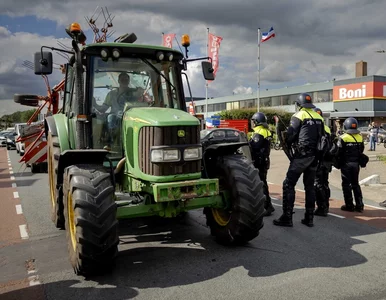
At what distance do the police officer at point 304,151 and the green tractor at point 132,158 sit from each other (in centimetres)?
136

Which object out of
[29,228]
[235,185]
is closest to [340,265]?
[235,185]

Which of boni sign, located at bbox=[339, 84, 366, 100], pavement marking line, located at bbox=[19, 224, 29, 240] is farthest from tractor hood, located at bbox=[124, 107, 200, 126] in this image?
boni sign, located at bbox=[339, 84, 366, 100]

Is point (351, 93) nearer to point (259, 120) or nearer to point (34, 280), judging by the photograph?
point (259, 120)

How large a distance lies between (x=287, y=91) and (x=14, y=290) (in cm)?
5334

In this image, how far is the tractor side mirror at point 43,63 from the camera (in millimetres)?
5047

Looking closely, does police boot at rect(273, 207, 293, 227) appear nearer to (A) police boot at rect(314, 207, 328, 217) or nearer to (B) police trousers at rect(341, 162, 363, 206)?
(A) police boot at rect(314, 207, 328, 217)

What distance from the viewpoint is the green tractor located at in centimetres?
421

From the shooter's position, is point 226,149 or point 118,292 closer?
point 118,292

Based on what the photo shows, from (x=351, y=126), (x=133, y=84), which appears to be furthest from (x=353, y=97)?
(x=133, y=84)

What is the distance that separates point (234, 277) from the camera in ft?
14.0

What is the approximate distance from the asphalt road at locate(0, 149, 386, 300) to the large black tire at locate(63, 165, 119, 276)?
0.76 ft

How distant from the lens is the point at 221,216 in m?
5.51

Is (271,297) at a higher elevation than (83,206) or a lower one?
lower

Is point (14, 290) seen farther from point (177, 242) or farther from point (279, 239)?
point (279, 239)
